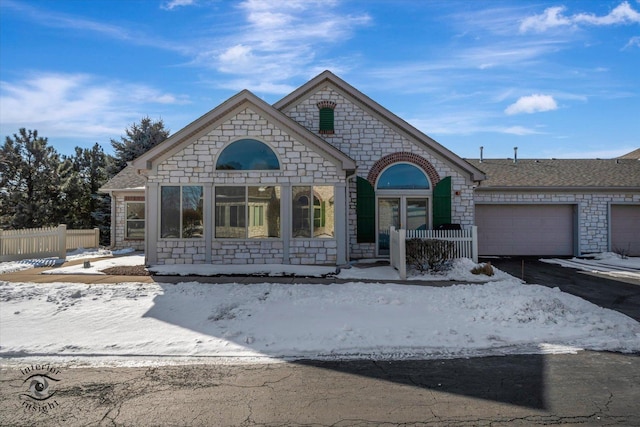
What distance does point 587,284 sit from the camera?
10.6 metres

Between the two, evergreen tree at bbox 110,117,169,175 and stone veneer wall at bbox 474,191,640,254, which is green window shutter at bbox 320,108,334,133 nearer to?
stone veneer wall at bbox 474,191,640,254

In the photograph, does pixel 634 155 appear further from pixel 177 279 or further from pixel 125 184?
pixel 125 184

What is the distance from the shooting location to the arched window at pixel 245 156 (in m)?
12.5

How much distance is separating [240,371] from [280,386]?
678 mm

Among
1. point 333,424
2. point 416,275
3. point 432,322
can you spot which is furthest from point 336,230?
point 333,424

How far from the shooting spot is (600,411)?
387 centimetres

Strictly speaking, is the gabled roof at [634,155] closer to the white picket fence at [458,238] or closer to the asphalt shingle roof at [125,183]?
the white picket fence at [458,238]

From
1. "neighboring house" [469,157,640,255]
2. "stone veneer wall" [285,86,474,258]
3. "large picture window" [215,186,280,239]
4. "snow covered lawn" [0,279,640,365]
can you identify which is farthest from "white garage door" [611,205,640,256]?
"large picture window" [215,186,280,239]

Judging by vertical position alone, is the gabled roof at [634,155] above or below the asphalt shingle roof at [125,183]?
above

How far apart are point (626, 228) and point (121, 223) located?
21.8 meters

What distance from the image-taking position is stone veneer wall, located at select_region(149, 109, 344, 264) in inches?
489

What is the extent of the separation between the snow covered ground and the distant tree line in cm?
2095

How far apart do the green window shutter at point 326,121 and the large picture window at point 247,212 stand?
13.0ft

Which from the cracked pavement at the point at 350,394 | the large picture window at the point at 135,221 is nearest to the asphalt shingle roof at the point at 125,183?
the large picture window at the point at 135,221
